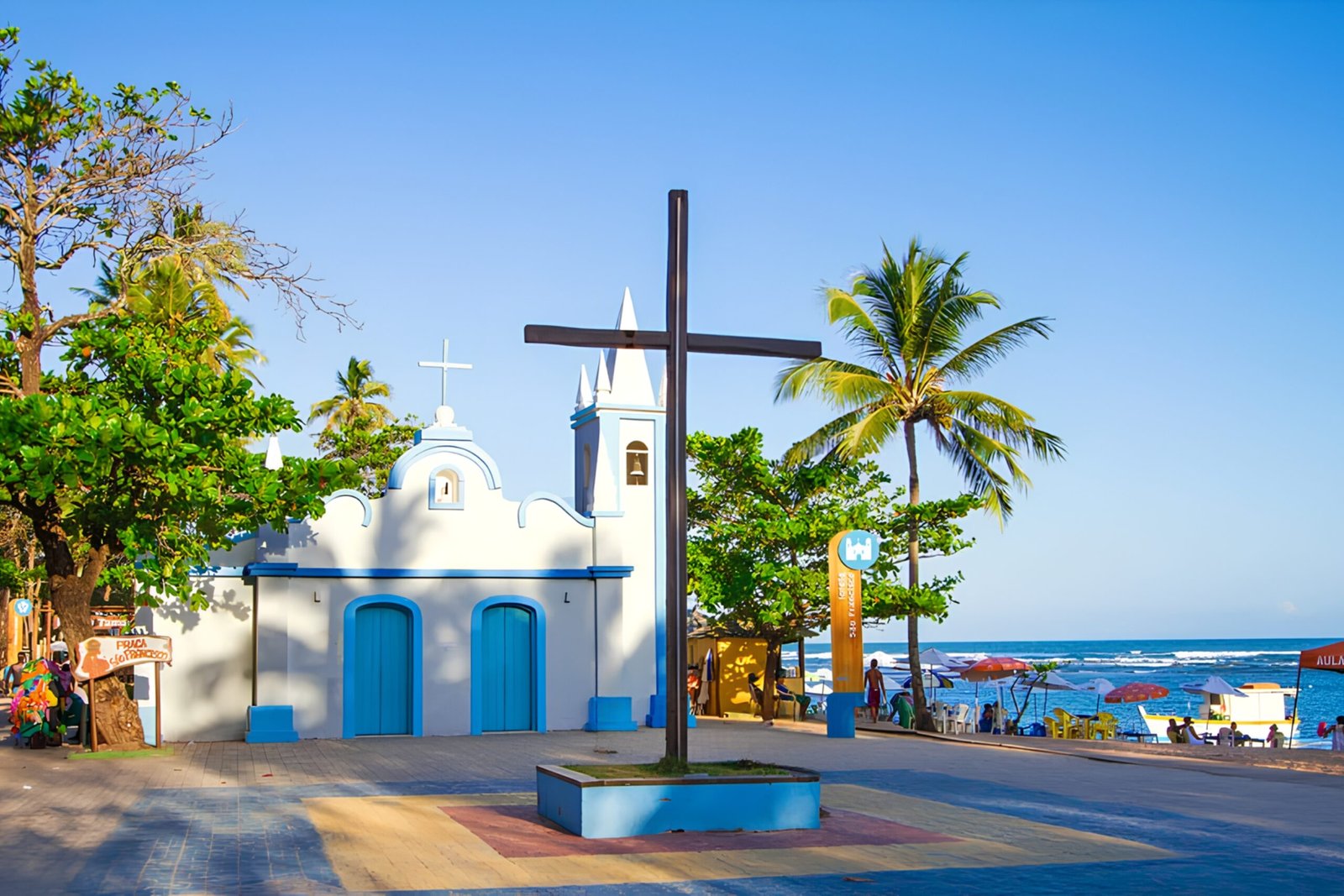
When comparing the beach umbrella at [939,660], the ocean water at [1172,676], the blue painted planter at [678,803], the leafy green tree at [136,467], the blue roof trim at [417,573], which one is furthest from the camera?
the ocean water at [1172,676]

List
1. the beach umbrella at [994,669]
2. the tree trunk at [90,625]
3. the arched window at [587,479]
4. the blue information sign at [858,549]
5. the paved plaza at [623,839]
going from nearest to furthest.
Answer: the paved plaza at [623,839] → the tree trunk at [90,625] → the blue information sign at [858,549] → the arched window at [587,479] → the beach umbrella at [994,669]

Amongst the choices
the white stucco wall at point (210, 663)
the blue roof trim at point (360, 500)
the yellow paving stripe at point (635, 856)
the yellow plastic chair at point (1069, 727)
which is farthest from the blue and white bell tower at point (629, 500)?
the yellow plastic chair at point (1069, 727)

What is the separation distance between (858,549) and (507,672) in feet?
20.4

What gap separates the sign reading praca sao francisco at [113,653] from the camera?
1720 centimetres

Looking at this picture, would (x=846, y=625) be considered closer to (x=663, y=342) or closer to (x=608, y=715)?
(x=608, y=715)

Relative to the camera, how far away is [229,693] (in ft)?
65.5

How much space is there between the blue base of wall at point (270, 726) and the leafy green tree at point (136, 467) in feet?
5.86

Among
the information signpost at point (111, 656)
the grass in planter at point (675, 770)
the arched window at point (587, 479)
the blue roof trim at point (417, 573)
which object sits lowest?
the grass in planter at point (675, 770)

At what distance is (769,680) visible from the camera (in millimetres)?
25922

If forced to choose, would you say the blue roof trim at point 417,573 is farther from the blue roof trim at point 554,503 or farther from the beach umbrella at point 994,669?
the beach umbrella at point 994,669

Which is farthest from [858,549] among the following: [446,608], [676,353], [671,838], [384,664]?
[671,838]

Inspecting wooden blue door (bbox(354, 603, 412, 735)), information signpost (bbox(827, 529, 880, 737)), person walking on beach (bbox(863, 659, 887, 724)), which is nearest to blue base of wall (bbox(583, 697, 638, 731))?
wooden blue door (bbox(354, 603, 412, 735))

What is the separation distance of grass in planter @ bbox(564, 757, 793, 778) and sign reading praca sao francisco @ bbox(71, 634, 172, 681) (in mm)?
9287

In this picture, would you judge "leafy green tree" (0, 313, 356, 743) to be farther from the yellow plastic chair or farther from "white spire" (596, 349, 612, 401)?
the yellow plastic chair
